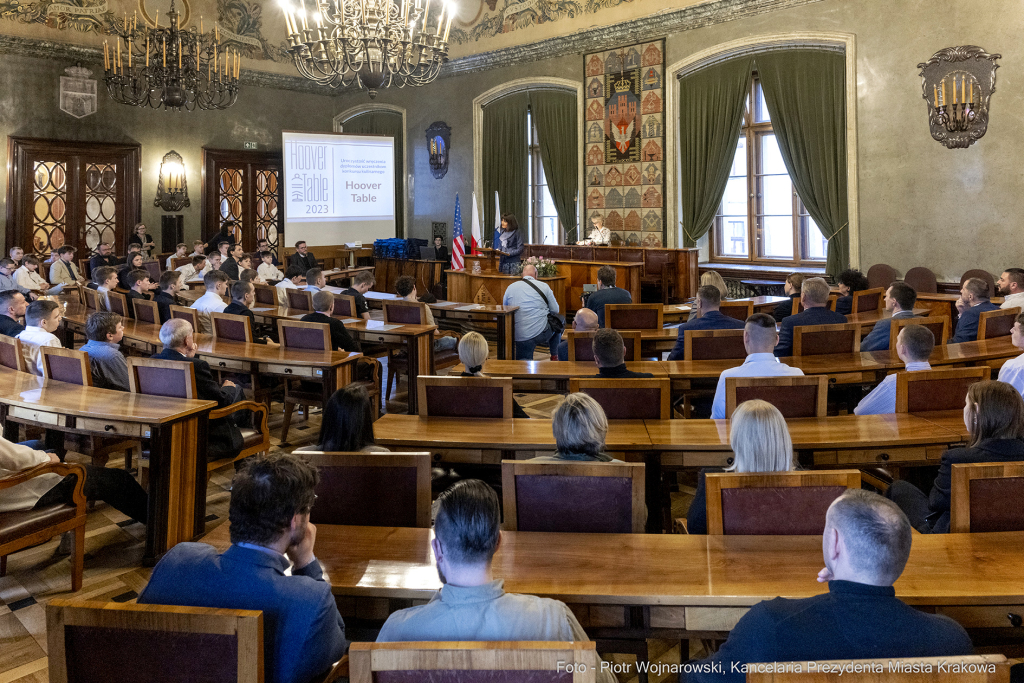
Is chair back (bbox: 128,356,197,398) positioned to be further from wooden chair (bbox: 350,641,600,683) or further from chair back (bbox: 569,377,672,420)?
wooden chair (bbox: 350,641,600,683)

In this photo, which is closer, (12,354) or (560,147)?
(12,354)

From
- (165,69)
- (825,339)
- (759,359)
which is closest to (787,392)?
(759,359)

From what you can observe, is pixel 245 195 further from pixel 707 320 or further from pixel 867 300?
pixel 707 320

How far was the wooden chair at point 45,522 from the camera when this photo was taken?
3.20 metres

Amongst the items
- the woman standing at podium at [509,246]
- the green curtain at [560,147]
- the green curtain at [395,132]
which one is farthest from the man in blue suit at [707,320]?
the green curtain at [395,132]

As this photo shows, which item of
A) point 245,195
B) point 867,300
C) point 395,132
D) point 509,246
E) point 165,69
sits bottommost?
point 867,300

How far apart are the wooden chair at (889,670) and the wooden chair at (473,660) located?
0.32m

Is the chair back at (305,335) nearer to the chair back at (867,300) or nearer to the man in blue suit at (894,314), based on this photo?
the man in blue suit at (894,314)

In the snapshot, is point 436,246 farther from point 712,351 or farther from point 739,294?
point 712,351

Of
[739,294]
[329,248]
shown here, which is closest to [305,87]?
[329,248]

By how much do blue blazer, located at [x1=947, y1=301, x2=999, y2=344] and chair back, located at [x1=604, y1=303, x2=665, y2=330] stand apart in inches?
85.4

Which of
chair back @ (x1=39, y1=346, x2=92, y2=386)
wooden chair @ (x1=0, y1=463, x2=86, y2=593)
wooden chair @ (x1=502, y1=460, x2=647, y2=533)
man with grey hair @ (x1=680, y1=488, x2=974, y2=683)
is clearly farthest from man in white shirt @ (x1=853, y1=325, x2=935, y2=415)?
chair back @ (x1=39, y1=346, x2=92, y2=386)

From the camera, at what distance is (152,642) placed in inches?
64.5

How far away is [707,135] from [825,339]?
267 inches
